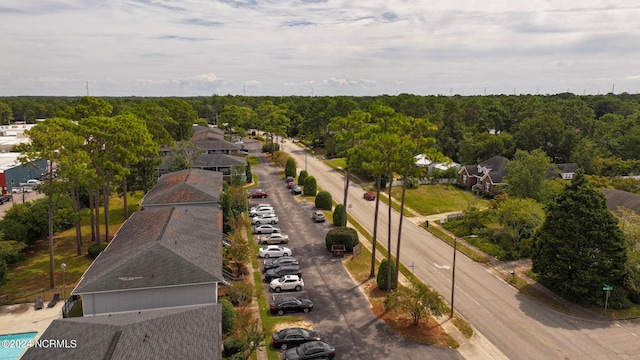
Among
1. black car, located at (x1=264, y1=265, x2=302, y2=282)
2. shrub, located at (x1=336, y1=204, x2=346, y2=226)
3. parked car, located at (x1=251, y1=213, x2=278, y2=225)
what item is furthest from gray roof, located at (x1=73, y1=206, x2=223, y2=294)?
shrub, located at (x1=336, y1=204, x2=346, y2=226)

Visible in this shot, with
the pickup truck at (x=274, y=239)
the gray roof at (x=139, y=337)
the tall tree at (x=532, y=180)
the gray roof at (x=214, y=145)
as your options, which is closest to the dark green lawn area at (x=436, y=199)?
the tall tree at (x=532, y=180)

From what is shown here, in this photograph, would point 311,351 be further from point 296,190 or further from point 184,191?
point 296,190

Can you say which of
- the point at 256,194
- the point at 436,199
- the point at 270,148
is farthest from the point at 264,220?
the point at 270,148

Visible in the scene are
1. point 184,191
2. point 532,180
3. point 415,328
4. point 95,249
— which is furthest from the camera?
point 532,180

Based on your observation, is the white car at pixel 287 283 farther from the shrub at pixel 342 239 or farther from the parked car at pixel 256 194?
the parked car at pixel 256 194

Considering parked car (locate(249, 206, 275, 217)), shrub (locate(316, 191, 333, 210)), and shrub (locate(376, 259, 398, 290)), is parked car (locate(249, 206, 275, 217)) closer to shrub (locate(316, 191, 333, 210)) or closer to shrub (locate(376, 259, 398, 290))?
shrub (locate(316, 191, 333, 210))
